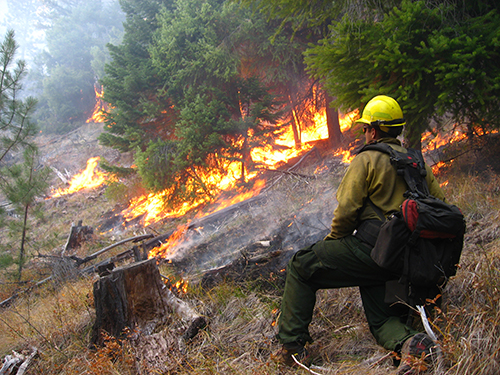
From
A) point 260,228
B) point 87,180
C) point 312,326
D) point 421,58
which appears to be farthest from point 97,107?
point 312,326

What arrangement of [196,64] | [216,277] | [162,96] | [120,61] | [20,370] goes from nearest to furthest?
[20,370] → [216,277] → [196,64] → [162,96] → [120,61]

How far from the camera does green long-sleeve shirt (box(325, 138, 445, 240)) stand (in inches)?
90.7

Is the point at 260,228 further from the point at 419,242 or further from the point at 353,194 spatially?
the point at 419,242

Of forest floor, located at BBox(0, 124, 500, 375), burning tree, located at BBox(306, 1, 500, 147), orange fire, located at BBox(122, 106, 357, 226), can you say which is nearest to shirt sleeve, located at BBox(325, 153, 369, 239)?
forest floor, located at BBox(0, 124, 500, 375)

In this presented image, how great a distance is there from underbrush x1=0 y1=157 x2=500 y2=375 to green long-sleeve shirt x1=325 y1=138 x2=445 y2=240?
0.81 m

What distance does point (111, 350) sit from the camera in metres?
3.13

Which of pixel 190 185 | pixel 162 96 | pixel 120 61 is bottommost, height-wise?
pixel 190 185

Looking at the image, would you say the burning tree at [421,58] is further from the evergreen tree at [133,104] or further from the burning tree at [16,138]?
the evergreen tree at [133,104]

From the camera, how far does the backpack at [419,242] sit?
198cm

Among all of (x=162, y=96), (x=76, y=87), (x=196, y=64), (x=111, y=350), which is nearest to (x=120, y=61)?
(x=162, y=96)

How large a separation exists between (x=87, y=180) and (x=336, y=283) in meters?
21.7

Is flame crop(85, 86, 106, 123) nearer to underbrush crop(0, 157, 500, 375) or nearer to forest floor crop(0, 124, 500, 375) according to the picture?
forest floor crop(0, 124, 500, 375)

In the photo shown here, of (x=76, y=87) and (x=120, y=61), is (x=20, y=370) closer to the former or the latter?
(x=120, y=61)

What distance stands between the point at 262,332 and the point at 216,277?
1.59 meters
